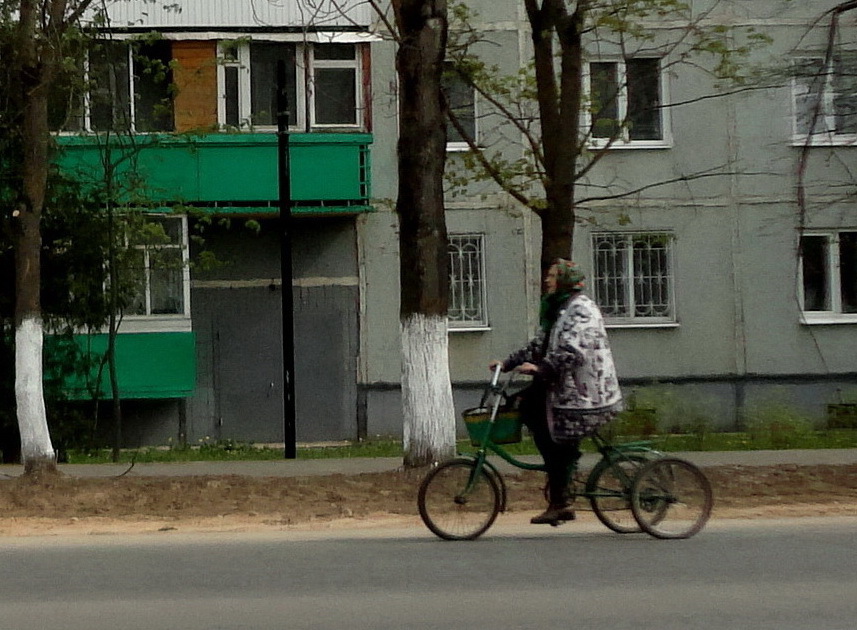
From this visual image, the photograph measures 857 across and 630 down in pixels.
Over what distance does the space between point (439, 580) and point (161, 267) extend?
511 inches

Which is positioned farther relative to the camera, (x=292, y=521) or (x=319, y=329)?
(x=319, y=329)

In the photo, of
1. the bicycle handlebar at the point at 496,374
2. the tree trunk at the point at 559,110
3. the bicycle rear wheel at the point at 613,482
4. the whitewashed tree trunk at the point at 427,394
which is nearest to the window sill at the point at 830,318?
the tree trunk at the point at 559,110

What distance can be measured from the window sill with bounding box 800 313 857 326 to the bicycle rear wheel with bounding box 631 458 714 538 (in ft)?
53.0

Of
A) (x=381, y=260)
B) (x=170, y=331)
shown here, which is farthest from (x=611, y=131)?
(x=170, y=331)

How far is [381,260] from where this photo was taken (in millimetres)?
25922

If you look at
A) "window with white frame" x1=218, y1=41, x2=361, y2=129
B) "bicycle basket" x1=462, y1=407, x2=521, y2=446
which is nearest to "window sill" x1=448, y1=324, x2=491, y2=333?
"window with white frame" x1=218, y1=41, x2=361, y2=129

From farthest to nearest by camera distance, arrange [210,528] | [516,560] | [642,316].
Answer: [642,316]
[210,528]
[516,560]

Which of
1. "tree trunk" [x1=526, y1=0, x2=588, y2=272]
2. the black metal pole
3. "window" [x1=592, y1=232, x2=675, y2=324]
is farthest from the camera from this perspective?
"window" [x1=592, y1=232, x2=675, y2=324]

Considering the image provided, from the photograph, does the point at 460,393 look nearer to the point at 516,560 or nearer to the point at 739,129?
the point at 739,129

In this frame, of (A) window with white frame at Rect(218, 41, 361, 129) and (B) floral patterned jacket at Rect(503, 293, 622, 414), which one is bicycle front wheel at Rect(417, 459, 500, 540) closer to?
(B) floral patterned jacket at Rect(503, 293, 622, 414)

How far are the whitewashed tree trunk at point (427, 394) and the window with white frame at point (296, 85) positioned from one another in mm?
11067

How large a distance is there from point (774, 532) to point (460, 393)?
47.9ft

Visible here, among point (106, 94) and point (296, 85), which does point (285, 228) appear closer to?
point (106, 94)

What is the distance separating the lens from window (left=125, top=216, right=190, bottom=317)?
20969mm
